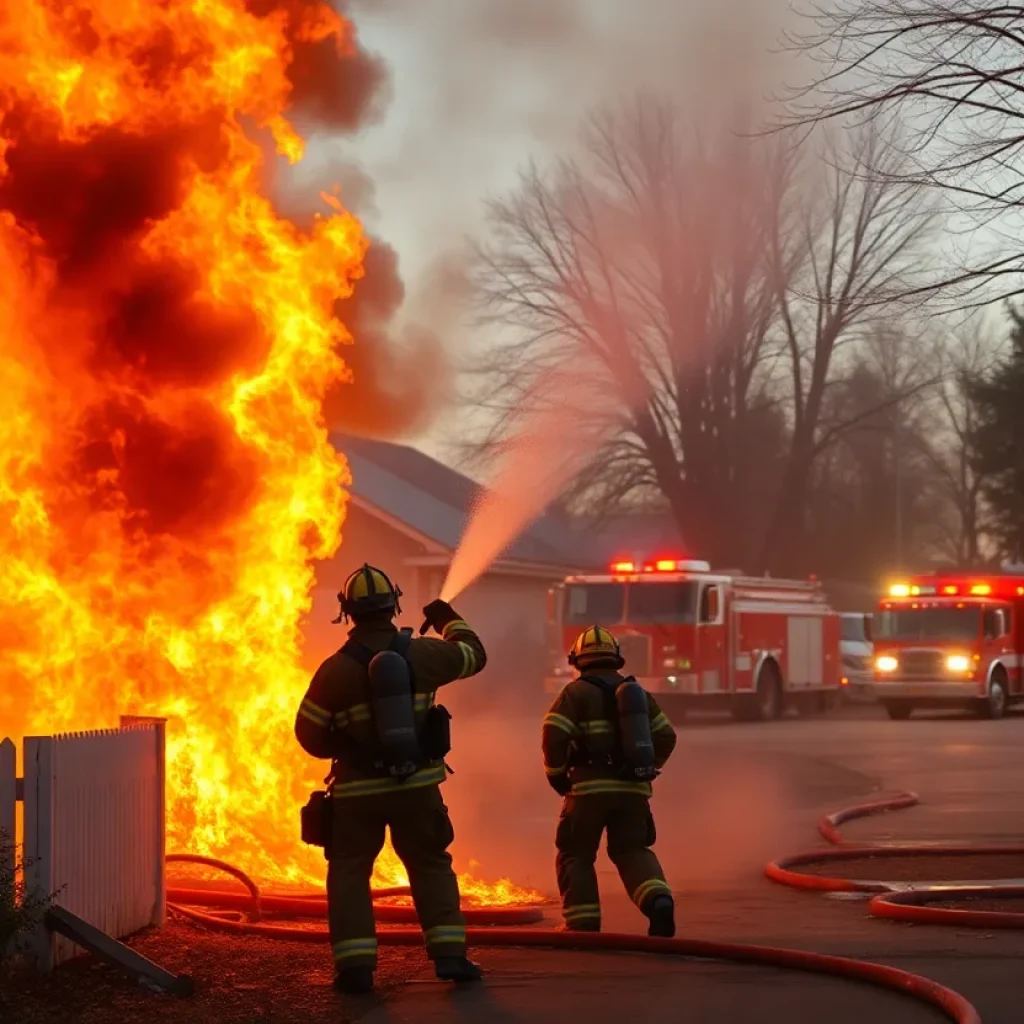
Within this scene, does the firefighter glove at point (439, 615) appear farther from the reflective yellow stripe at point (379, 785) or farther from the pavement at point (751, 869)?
the pavement at point (751, 869)

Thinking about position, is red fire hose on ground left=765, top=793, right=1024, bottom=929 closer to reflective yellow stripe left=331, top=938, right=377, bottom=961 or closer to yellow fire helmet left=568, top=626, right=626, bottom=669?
yellow fire helmet left=568, top=626, right=626, bottom=669

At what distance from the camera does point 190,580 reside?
10812 mm

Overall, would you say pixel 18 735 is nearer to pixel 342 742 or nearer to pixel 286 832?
pixel 286 832

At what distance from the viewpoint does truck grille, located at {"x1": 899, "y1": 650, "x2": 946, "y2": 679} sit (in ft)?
99.2

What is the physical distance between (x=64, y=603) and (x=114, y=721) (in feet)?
2.47

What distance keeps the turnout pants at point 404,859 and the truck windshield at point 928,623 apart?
2457cm

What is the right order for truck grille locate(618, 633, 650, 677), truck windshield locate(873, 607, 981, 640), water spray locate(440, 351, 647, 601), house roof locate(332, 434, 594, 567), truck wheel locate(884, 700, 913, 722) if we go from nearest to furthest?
1. truck grille locate(618, 633, 650, 677)
2. truck windshield locate(873, 607, 981, 640)
3. truck wheel locate(884, 700, 913, 722)
4. house roof locate(332, 434, 594, 567)
5. water spray locate(440, 351, 647, 601)

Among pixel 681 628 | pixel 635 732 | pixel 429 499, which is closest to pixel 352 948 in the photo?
pixel 635 732

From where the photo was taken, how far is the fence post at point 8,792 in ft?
22.7

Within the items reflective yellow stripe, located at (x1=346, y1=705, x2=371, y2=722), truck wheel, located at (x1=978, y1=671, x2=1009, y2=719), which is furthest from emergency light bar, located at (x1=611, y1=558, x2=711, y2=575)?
reflective yellow stripe, located at (x1=346, y1=705, x2=371, y2=722)

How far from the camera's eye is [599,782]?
28.0ft

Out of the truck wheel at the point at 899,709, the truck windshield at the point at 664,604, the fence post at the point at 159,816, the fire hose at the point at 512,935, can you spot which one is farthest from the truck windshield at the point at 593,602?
the fence post at the point at 159,816

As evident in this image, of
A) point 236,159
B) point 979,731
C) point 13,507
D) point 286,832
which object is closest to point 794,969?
point 286,832

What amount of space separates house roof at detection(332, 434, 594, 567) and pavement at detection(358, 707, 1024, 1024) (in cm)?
859
